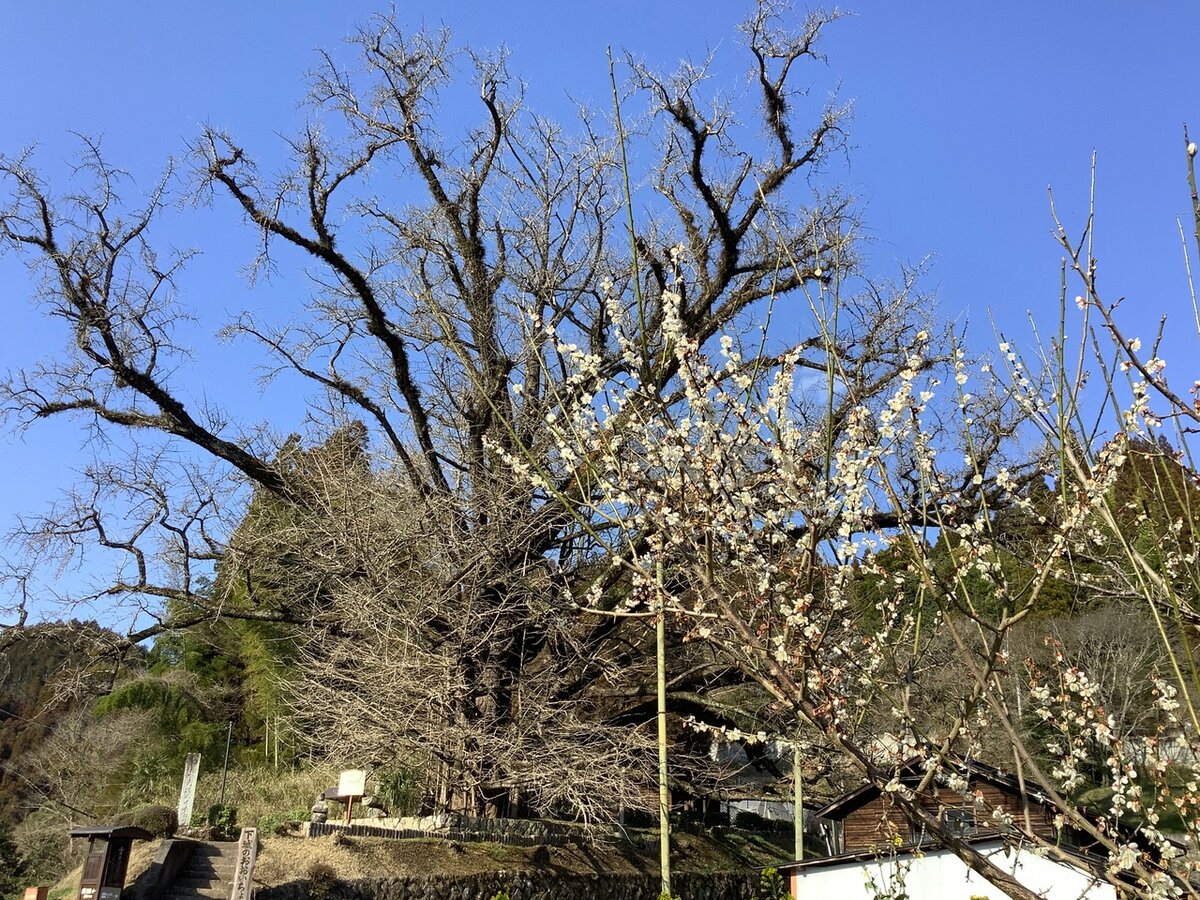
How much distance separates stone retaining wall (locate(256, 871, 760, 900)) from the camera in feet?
38.7

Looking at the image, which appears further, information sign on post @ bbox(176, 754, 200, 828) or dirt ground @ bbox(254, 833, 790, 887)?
information sign on post @ bbox(176, 754, 200, 828)

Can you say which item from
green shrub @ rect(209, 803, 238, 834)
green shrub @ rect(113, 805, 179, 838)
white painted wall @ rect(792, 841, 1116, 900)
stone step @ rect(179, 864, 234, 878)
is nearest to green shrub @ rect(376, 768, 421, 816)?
green shrub @ rect(209, 803, 238, 834)

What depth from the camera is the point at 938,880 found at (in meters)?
11.7

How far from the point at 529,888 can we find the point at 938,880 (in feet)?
18.8

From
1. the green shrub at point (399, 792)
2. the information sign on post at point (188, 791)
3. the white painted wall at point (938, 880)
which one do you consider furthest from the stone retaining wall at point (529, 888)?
the information sign on post at point (188, 791)

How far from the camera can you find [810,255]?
1673 cm

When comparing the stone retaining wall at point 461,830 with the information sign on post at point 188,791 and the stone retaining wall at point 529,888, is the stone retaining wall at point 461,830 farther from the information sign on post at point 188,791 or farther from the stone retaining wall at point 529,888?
the information sign on post at point 188,791

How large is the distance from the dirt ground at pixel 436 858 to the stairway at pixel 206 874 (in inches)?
25.2

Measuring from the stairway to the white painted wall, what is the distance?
25.5ft

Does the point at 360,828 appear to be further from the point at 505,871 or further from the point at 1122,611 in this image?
the point at 1122,611

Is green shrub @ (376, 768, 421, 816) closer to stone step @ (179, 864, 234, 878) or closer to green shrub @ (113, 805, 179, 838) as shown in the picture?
stone step @ (179, 864, 234, 878)

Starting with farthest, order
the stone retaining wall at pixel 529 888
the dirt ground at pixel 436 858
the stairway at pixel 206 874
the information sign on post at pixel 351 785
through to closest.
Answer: the information sign on post at pixel 351 785
the stairway at pixel 206 874
the dirt ground at pixel 436 858
the stone retaining wall at pixel 529 888

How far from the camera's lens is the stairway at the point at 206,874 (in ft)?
40.0

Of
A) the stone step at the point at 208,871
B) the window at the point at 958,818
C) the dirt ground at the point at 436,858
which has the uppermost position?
the window at the point at 958,818
